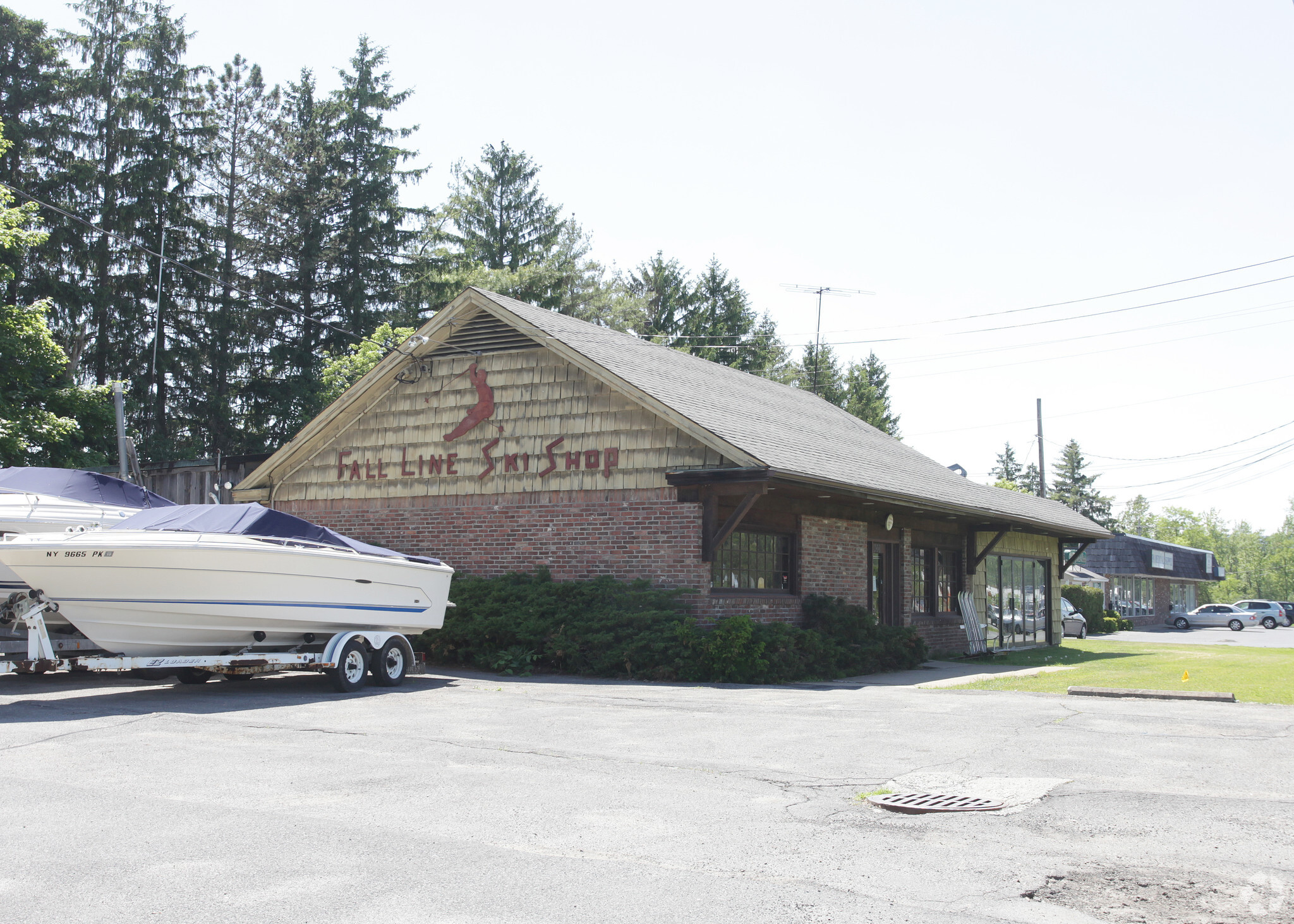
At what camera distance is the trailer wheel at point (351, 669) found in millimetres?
12562

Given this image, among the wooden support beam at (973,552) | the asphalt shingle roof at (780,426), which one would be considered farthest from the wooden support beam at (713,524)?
the wooden support beam at (973,552)

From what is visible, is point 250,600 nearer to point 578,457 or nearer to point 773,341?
point 578,457

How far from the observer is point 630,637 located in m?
15.4

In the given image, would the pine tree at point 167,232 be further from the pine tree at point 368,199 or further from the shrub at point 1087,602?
the shrub at point 1087,602

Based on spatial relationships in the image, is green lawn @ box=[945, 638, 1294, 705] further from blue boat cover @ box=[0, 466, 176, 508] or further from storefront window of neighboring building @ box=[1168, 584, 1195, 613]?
storefront window of neighboring building @ box=[1168, 584, 1195, 613]

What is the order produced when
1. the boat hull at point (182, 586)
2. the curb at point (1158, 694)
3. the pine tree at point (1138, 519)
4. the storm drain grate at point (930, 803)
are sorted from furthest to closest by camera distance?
1. the pine tree at point (1138, 519)
2. the curb at point (1158, 694)
3. the boat hull at point (182, 586)
4. the storm drain grate at point (930, 803)

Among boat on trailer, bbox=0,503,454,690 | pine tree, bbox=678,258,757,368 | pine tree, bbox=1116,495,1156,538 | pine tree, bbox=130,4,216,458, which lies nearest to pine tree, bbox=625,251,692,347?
pine tree, bbox=678,258,757,368

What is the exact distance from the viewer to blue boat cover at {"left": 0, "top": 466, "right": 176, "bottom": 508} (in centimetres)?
1460

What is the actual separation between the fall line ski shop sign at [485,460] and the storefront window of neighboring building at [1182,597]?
50.0 metres

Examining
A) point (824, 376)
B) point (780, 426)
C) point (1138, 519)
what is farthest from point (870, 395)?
point (1138, 519)

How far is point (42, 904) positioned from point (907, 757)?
5849 mm

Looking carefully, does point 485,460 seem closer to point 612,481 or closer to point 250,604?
point 612,481

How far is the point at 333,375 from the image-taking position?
3581 cm

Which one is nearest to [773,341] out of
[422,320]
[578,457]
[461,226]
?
[461,226]
